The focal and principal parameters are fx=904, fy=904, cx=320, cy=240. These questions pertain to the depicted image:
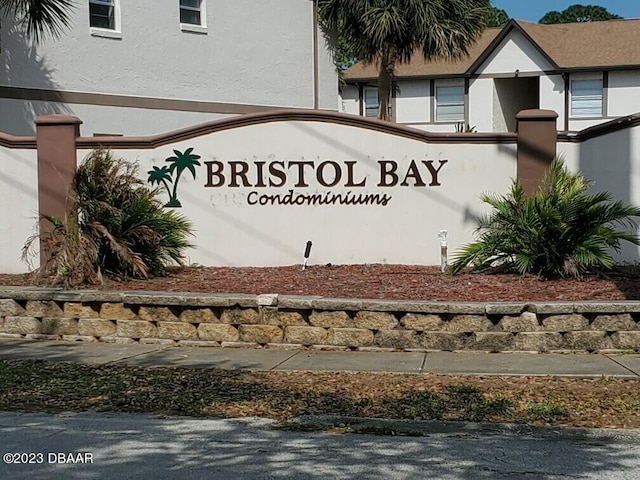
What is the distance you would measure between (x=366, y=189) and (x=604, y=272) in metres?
3.57

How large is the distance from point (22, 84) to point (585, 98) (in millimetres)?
22007

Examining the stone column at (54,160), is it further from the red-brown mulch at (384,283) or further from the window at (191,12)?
the window at (191,12)

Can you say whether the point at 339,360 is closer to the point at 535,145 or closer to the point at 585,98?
the point at 535,145

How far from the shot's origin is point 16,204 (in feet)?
45.0

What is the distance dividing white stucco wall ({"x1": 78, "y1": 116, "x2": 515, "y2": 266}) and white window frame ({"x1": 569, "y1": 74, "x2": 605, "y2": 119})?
22.4 m

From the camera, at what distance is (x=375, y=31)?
81.5 feet

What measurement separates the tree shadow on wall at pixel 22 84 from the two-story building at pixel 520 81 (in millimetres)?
14616

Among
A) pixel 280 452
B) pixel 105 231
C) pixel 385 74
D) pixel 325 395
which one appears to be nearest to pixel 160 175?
pixel 105 231

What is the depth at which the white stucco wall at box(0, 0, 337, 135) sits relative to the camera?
772 inches

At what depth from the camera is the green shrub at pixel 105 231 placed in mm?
11742

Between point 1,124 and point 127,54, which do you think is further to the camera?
point 127,54

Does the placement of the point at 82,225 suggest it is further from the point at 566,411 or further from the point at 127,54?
the point at 127,54

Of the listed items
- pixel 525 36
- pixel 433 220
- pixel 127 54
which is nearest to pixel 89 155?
pixel 433 220

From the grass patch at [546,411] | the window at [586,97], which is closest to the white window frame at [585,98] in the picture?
the window at [586,97]
